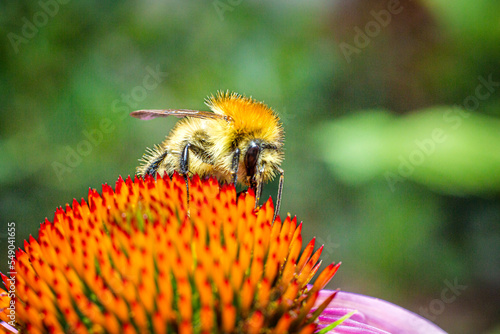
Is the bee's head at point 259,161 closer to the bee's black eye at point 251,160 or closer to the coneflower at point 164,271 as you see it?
the bee's black eye at point 251,160

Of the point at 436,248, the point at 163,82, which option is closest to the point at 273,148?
the point at 163,82

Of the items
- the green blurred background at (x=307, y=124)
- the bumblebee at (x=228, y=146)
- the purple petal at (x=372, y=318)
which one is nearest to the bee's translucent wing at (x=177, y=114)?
the bumblebee at (x=228, y=146)

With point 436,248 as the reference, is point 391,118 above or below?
above

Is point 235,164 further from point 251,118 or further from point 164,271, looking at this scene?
point 164,271

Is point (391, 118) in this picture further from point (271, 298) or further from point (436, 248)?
point (271, 298)

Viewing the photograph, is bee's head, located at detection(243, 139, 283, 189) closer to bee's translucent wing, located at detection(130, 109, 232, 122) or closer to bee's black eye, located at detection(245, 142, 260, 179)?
bee's black eye, located at detection(245, 142, 260, 179)

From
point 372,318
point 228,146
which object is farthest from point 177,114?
point 372,318
